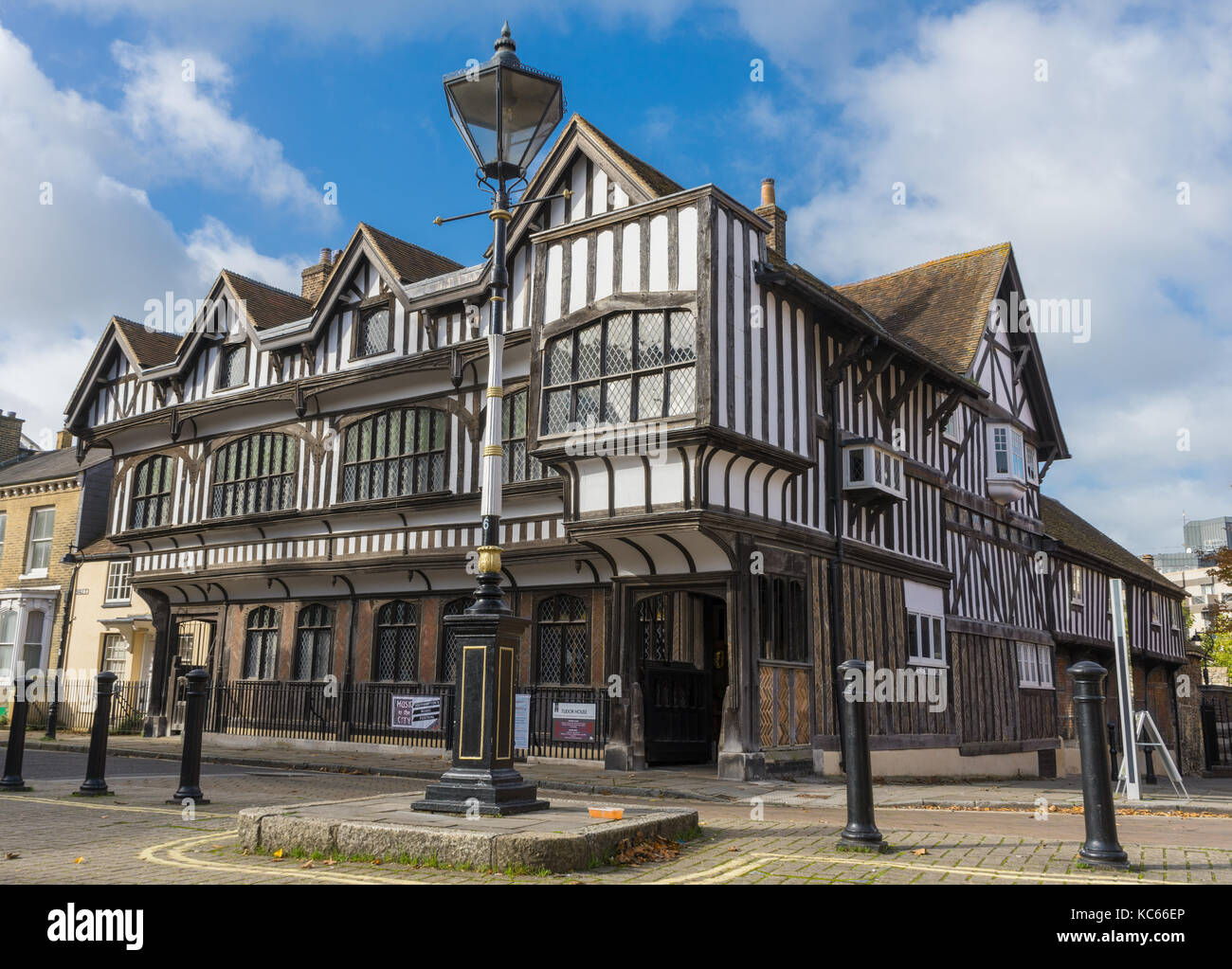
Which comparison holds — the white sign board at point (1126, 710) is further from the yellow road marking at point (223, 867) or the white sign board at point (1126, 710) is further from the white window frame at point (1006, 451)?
the white window frame at point (1006, 451)

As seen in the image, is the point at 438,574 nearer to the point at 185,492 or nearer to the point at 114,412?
the point at 185,492

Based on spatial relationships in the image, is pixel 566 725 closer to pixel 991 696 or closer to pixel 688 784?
pixel 688 784

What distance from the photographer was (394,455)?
62.1ft

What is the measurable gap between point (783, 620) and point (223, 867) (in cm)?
989

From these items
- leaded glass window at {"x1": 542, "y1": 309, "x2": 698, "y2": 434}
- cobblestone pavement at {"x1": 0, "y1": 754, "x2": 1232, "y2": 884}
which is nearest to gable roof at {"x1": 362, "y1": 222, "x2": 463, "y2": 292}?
leaded glass window at {"x1": 542, "y1": 309, "x2": 698, "y2": 434}

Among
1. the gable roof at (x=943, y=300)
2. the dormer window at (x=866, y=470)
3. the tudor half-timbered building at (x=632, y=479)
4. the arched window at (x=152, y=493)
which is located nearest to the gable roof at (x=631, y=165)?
the tudor half-timbered building at (x=632, y=479)

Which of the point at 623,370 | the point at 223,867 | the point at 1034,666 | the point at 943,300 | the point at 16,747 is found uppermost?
the point at 943,300

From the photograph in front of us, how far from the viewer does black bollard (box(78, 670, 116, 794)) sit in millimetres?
9930

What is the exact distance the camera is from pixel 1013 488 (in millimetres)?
22406

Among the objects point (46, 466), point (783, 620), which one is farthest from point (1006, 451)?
point (46, 466)

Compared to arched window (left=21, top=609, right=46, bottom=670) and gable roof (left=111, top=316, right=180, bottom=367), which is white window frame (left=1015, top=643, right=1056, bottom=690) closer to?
gable roof (left=111, top=316, right=180, bottom=367)

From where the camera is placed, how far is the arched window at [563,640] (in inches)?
654
